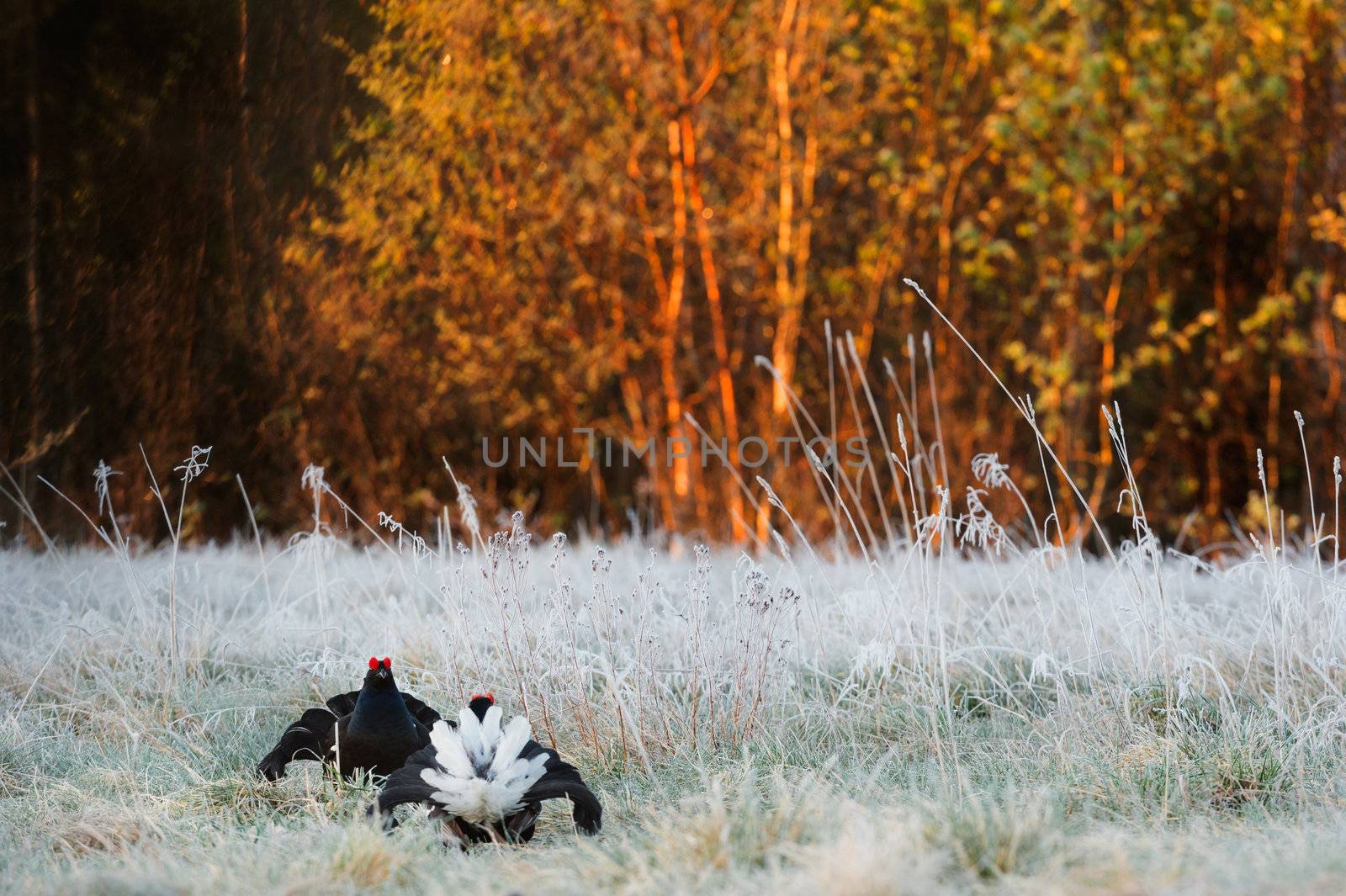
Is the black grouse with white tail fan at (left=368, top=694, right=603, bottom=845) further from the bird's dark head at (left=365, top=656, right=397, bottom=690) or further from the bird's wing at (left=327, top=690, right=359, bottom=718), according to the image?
the bird's wing at (left=327, top=690, right=359, bottom=718)

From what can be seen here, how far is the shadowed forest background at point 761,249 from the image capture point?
4004 millimetres

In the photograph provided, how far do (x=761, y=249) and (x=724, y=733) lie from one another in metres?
4.14

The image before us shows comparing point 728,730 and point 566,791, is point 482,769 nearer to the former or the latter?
point 566,791

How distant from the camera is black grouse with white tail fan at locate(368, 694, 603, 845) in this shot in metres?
1.70

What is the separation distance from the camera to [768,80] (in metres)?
5.67

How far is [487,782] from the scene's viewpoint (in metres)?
1.69

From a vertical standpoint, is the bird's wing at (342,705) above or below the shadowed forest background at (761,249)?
below

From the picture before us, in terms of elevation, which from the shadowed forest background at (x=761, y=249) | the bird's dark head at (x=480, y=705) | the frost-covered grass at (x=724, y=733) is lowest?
the frost-covered grass at (x=724, y=733)

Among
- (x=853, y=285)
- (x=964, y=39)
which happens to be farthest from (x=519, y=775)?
(x=964, y=39)

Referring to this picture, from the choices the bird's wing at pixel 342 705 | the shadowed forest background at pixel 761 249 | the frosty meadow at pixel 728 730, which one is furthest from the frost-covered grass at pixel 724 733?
the shadowed forest background at pixel 761 249

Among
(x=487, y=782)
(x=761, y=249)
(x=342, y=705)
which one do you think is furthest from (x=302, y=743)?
(x=761, y=249)

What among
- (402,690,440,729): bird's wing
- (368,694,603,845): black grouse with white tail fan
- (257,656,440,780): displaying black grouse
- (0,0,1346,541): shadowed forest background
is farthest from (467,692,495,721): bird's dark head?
(0,0,1346,541): shadowed forest background

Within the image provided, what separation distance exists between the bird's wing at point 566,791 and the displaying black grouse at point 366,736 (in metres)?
0.28

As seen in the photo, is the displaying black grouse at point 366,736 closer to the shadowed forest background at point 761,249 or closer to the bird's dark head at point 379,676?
the bird's dark head at point 379,676
